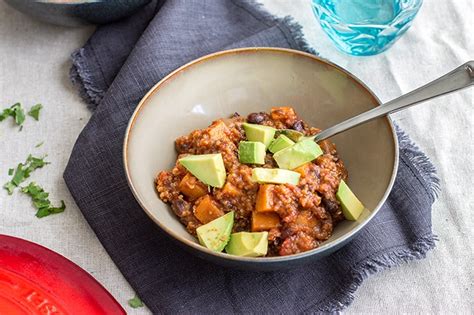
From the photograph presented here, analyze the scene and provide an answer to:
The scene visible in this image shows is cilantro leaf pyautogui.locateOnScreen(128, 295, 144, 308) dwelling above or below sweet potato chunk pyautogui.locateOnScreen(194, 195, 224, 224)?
below

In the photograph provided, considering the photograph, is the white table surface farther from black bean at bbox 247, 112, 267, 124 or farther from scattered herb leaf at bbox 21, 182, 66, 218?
black bean at bbox 247, 112, 267, 124

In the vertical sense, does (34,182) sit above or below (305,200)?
below

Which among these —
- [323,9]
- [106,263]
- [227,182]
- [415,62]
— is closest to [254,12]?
[323,9]

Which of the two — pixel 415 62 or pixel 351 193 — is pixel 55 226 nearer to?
pixel 351 193

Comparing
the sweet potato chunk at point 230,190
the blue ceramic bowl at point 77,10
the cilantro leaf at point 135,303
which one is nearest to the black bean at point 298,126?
the sweet potato chunk at point 230,190

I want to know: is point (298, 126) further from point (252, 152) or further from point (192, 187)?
point (192, 187)

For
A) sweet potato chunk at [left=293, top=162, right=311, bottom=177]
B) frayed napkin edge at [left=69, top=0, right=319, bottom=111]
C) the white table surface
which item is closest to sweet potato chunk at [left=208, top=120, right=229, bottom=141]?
sweet potato chunk at [left=293, top=162, right=311, bottom=177]

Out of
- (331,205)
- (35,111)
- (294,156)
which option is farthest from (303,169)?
(35,111)
